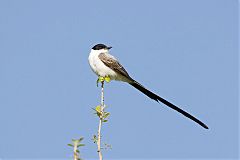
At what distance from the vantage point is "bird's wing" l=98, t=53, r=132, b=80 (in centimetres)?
509

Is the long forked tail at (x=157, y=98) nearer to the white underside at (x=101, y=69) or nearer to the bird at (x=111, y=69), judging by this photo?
the bird at (x=111, y=69)

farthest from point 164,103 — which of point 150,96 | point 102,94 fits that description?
point 102,94

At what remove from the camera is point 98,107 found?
2164mm

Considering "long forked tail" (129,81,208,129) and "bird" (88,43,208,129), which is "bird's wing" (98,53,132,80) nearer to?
"bird" (88,43,208,129)

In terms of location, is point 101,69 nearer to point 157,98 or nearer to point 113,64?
point 113,64

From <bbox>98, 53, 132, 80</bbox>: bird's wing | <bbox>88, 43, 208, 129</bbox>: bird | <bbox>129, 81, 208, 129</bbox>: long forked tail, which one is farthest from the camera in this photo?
<bbox>98, 53, 132, 80</bbox>: bird's wing

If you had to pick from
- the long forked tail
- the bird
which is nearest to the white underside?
the bird

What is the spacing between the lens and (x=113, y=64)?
511cm

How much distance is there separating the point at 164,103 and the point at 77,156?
3.25 meters

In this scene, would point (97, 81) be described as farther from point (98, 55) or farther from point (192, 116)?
point (98, 55)

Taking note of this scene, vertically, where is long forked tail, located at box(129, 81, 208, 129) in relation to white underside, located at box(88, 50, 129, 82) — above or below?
below

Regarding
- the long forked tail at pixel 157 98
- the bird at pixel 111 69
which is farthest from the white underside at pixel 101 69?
the long forked tail at pixel 157 98

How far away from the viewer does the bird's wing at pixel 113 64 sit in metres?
5.09

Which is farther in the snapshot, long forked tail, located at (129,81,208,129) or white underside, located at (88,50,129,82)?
white underside, located at (88,50,129,82)
